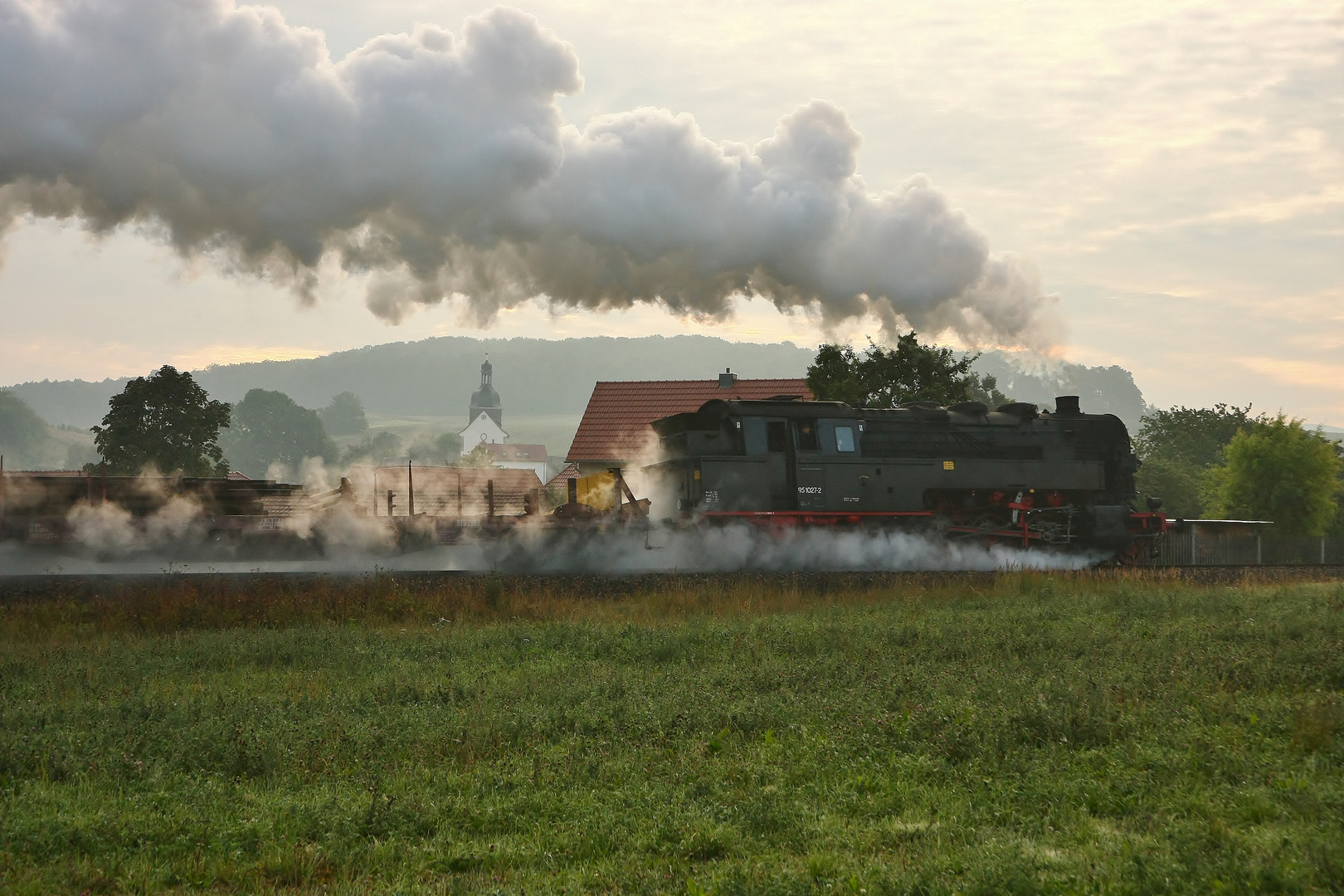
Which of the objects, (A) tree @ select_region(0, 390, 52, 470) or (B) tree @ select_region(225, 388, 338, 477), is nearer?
(B) tree @ select_region(225, 388, 338, 477)

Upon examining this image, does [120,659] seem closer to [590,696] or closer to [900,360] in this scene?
[590,696]

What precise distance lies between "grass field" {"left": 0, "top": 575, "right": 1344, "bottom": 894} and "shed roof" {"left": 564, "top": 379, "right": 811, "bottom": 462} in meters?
33.5

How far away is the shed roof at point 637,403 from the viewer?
161ft

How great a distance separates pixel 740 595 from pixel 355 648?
760cm

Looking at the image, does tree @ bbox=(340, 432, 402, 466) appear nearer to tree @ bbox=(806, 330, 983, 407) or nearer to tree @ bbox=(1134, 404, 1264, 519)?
tree @ bbox=(1134, 404, 1264, 519)

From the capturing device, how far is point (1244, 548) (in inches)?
1417

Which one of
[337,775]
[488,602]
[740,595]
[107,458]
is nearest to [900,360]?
[740,595]

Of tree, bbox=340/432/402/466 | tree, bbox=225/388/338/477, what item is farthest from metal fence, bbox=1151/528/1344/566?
tree, bbox=225/388/338/477

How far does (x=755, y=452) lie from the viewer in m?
23.2

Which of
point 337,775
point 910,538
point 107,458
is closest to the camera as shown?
point 337,775

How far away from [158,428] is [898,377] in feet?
120

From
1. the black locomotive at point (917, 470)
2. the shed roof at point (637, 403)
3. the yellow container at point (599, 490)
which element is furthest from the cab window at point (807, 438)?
the shed roof at point (637, 403)

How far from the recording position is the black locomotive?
23094 millimetres

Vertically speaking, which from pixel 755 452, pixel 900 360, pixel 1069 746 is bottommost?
pixel 1069 746
